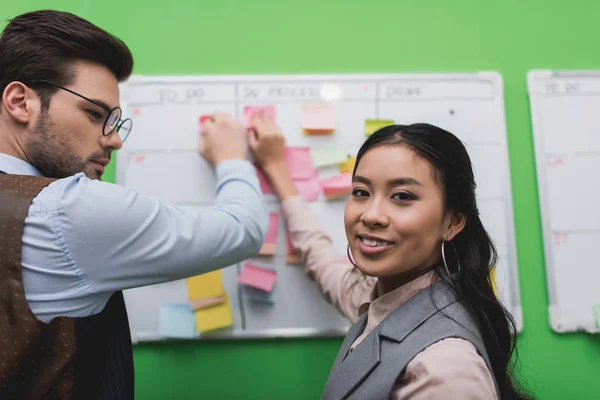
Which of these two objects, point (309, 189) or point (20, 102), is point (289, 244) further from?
point (20, 102)

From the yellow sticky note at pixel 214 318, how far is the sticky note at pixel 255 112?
1.75ft

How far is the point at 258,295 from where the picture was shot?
1.30 m

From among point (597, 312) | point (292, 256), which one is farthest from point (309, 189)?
point (597, 312)

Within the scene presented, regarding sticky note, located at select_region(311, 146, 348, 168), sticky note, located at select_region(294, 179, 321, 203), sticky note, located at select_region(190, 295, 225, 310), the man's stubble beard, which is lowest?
sticky note, located at select_region(190, 295, 225, 310)

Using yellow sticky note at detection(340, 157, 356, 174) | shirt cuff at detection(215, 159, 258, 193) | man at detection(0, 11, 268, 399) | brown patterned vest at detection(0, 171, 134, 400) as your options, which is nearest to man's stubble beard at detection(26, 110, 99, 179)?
man at detection(0, 11, 268, 399)

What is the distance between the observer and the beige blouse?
688mm

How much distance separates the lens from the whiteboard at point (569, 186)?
1296mm

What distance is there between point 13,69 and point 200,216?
51cm

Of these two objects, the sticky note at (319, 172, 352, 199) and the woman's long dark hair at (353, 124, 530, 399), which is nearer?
the woman's long dark hair at (353, 124, 530, 399)

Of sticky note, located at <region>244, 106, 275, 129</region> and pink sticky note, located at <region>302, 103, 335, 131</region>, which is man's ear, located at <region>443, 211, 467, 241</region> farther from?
sticky note, located at <region>244, 106, 275, 129</region>

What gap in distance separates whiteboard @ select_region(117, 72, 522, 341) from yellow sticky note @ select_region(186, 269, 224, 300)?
0.03 m

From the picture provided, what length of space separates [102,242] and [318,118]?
73cm

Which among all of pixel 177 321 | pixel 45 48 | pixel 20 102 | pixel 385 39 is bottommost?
pixel 177 321

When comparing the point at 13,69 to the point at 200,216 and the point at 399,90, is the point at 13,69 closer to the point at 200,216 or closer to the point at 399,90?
the point at 200,216
